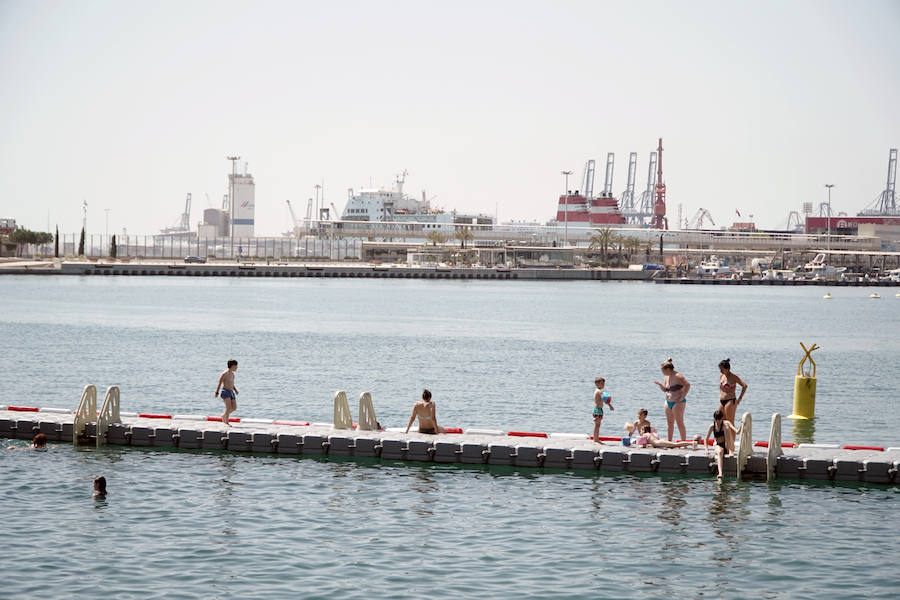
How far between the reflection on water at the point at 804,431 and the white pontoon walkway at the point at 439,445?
5685mm

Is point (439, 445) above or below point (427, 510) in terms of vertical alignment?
above

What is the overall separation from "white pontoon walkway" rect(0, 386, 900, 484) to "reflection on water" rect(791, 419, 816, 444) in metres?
5.69

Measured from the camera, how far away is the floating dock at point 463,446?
21641 millimetres

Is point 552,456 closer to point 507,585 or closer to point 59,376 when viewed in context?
point 507,585

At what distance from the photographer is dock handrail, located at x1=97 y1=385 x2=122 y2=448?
24.2 metres

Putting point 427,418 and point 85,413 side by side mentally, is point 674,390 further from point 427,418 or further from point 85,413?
point 85,413

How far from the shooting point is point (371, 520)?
1875 centimetres

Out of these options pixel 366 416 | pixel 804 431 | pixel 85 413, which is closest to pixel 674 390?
pixel 366 416

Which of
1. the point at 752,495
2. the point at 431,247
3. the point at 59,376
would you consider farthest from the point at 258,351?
the point at 431,247

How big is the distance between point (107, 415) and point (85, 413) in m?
0.58

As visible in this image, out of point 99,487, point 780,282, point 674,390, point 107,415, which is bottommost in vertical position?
point 99,487

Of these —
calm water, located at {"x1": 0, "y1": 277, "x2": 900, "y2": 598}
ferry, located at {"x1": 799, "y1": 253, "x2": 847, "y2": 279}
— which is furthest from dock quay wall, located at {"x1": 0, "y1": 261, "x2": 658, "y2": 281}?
calm water, located at {"x1": 0, "y1": 277, "x2": 900, "y2": 598}

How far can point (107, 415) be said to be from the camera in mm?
24469

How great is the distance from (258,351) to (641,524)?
35022 mm
